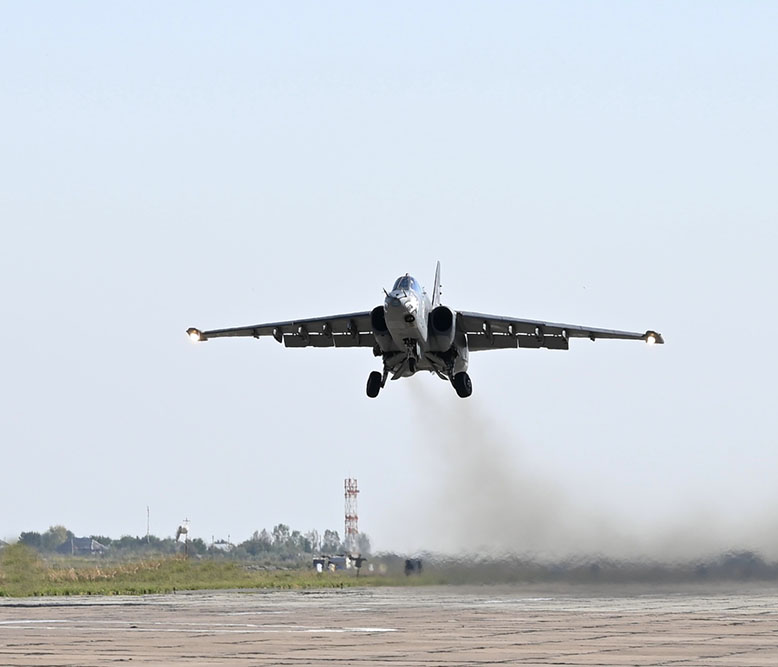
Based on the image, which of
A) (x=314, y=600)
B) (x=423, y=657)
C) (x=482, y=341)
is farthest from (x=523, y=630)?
(x=482, y=341)

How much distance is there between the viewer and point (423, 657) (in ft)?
54.7

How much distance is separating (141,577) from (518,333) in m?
17.4

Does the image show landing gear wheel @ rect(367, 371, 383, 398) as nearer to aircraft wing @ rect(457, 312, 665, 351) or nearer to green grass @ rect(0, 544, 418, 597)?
aircraft wing @ rect(457, 312, 665, 351)

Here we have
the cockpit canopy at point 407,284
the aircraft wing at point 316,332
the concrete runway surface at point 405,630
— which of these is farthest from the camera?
the aircraft wing at point 316,332

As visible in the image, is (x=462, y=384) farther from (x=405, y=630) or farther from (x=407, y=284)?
Answer: (x=405, y=630)

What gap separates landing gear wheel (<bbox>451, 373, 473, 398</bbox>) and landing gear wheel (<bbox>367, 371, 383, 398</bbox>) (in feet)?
7.31

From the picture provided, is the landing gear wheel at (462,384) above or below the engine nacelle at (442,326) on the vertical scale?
below

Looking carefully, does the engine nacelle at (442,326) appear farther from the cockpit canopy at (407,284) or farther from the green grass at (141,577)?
the green grass at (141,577)

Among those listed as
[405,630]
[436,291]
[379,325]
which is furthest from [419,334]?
[405,630]

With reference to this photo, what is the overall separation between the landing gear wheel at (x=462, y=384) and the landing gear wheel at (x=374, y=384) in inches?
87.7

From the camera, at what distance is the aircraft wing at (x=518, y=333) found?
40.8m

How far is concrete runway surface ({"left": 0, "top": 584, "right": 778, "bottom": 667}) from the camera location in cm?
1669

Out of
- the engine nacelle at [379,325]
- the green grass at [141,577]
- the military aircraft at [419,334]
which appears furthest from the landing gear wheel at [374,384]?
the green grass at [141,577]

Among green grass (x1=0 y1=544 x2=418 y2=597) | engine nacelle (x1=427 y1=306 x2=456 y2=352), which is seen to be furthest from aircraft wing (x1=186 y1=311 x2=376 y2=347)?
green grass (x1=0 y1=544 x2=418 y2=597)
